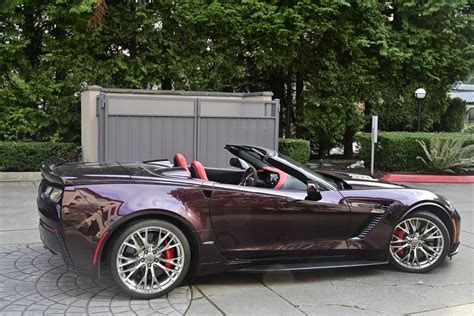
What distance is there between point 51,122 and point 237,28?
5.74 meters

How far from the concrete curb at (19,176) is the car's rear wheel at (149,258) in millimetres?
7765

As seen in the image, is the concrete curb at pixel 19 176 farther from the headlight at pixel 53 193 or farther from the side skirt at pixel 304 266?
the side skirt at pixel 304 266

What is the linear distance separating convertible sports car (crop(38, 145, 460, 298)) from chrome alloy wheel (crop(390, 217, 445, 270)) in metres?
0.01

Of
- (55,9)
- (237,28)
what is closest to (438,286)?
(237,28)

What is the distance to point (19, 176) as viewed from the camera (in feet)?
34.9

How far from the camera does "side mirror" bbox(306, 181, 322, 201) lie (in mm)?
4344

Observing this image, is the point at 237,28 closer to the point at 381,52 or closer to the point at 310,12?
the point at 310,12

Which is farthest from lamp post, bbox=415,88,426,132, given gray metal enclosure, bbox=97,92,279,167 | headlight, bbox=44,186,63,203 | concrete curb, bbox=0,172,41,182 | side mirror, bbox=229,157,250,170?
headlight, bbox=44,186,63,203

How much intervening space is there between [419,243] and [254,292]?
1839 mm

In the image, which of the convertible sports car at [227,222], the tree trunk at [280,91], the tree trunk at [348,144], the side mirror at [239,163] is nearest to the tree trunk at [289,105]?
the tree trunk at [280,91]

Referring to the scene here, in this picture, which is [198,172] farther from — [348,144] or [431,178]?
[348,144]

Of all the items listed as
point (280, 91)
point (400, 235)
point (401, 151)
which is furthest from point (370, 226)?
point (280, 91)

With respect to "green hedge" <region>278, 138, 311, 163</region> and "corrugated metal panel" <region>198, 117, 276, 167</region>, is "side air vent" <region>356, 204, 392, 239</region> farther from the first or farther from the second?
"green hedge" <region>278, 138, 311, 163</region>

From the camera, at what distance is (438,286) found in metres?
4.50
